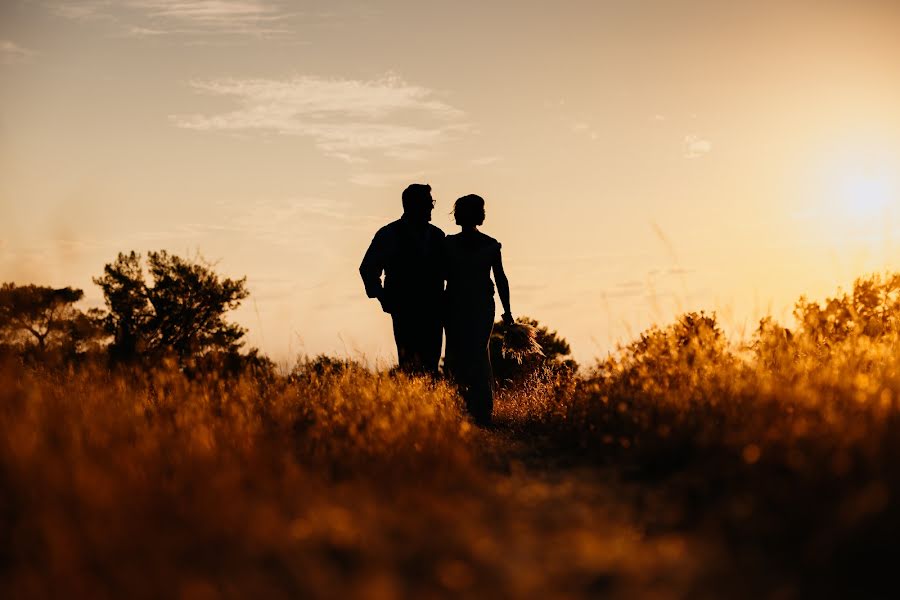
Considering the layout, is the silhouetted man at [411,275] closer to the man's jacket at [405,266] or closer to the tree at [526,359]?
the man's jacket at [405,266]

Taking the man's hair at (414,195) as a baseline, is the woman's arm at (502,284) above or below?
below

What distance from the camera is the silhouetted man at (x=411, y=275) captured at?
869 centimetres

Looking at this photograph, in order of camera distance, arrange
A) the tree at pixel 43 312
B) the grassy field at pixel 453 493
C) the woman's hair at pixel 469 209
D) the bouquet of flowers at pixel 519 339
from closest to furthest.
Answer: the grassy field at pixel 453 493 < the woman's hair at pixel 469 209 < the bouquet of flowers at pixel 519 339 < the tree at pixel 43 312

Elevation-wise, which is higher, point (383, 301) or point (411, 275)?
point (411, 275)

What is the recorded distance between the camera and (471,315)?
29.1ft

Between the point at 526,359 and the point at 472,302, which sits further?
the point at 526,359

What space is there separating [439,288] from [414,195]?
1.09m

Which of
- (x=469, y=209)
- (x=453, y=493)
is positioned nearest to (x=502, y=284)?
(x=469, y=209)

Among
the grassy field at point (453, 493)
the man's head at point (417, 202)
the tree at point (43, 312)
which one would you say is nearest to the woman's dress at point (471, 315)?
the man's head at point (417, 202)

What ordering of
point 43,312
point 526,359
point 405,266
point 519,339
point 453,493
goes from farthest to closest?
point 43,312
point 526,359
point 519,339
point 405,266
point 453,493

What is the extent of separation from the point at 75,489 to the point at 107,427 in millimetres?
1417

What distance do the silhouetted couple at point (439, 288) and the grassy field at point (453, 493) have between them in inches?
87.7

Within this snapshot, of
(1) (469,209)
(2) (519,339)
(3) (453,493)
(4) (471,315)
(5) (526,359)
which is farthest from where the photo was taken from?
(5) (526,359)

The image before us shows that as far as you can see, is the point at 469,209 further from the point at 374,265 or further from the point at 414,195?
the point at 374,265
